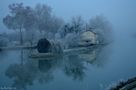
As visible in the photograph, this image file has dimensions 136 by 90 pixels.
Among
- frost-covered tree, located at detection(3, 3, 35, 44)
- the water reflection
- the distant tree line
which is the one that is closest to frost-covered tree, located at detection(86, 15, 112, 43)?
the distant tree line

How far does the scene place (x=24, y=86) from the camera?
324 centimetres

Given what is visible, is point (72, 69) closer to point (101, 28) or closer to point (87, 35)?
point (87, 35)

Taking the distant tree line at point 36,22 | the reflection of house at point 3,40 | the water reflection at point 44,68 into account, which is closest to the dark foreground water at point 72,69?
the water reflection at point 44,68

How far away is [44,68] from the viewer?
329cm

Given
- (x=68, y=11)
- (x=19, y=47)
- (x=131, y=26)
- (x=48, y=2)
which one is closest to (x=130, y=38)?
(x=131, y=26)

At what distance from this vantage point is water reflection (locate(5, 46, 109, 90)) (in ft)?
10.7

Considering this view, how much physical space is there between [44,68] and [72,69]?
30 cm

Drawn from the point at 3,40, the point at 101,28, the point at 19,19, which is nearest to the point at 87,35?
the point at 101,28

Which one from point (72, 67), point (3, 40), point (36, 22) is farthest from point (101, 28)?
point (3, 40)

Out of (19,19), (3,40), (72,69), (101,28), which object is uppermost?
(19,19)

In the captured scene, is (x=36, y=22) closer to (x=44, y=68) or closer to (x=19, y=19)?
(x=19, y=19)

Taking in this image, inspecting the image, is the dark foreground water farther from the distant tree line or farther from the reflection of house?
the distant tree line

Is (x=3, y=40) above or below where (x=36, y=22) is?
below

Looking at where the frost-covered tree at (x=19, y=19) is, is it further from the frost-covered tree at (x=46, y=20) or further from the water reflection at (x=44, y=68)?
the water reflection at (x=44, y=68)
